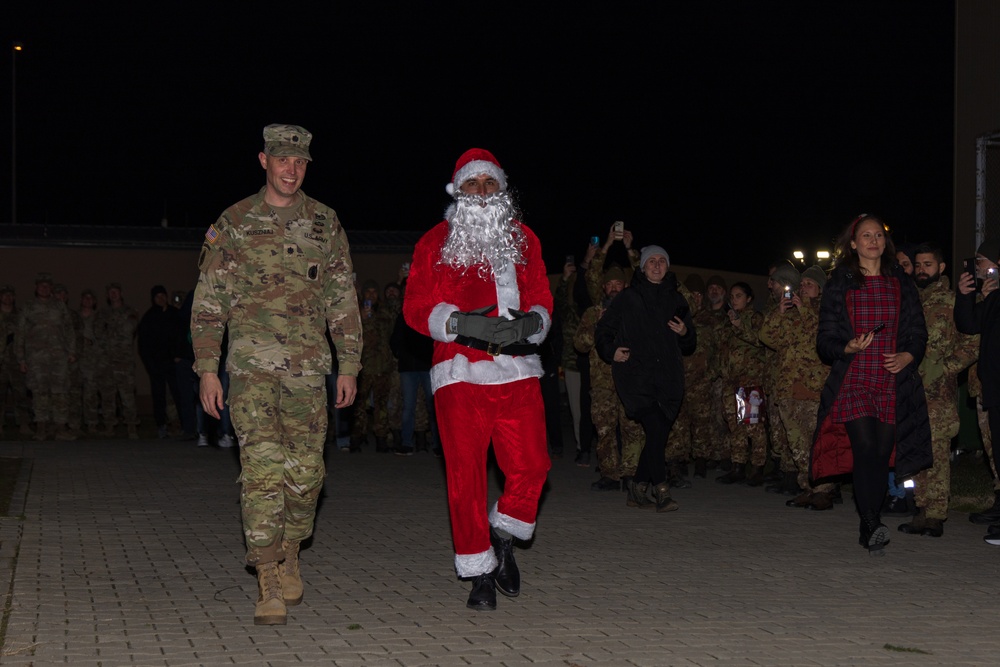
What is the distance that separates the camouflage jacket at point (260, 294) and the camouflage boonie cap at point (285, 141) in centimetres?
26

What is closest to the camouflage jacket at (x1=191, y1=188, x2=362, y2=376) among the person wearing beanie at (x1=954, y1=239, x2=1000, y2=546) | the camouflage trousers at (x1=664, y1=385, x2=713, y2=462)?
the person wearing beanie at (x1=954, y1=239, x2=1000, y2=546)

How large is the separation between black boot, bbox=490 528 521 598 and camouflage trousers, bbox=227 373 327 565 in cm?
106

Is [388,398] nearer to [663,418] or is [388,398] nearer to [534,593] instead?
[663,418]

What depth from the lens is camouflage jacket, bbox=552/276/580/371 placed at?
53.0ft

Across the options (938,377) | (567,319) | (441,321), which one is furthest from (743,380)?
(441,321)

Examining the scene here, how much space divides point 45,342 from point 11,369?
1996mm

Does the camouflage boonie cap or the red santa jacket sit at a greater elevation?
the camouflage boonie cap

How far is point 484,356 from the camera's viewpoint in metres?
6.98

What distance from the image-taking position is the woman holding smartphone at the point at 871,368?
872cm

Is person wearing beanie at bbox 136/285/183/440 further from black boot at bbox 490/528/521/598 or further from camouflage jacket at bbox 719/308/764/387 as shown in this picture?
black boot at bbox 490/528/521/598

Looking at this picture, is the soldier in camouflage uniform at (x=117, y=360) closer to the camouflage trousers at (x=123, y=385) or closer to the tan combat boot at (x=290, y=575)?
the camouflage trousers at (x=123, y=385)

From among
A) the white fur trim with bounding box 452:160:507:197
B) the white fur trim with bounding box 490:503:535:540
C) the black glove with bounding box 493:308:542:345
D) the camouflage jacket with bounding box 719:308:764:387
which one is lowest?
the white fur trim with bounding box 490:503:535:540

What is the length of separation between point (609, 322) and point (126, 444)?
9121 mm

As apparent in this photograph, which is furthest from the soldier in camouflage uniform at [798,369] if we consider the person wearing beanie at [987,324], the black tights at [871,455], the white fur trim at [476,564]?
the white fur trim at [476,564]
